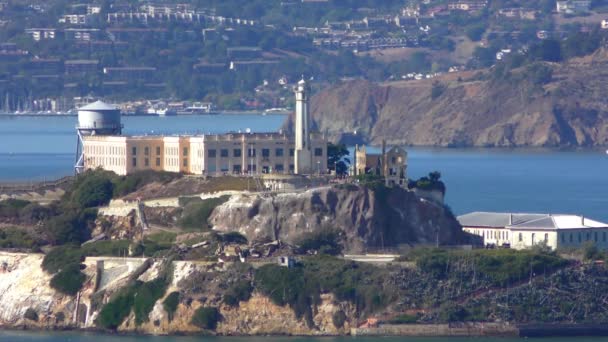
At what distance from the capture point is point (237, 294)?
209 feet

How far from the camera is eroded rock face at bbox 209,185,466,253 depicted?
68.4 m

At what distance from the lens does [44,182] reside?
3157 inches

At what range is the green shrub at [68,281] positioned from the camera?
66000mm

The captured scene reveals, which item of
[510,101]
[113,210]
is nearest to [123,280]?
[113,210]

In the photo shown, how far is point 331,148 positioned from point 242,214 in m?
7.97

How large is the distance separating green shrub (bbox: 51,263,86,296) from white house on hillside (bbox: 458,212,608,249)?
11227 mm

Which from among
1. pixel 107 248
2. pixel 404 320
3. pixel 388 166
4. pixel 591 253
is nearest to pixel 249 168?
pixel 388 166

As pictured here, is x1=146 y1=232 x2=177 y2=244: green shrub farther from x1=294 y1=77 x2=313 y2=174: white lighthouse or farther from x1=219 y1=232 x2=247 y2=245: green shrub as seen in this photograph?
x1=294 y1=77 x2=313 y2=174: white lighthouse

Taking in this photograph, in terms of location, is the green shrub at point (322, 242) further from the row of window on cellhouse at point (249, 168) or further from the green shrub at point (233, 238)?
the row of window on cellhouse at point (249, 168)

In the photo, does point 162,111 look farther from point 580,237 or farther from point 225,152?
point 580,237

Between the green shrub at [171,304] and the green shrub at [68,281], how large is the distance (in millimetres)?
2938

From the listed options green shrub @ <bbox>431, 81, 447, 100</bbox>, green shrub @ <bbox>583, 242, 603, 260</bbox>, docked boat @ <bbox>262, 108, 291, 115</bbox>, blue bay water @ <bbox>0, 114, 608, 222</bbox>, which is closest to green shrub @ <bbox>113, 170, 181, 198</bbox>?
blue bay water @ <bbox>0, 114, 608, 222</bbox>

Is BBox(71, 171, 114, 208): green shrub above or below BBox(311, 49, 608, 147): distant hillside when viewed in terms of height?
below

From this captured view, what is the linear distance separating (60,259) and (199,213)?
13.7 ft
